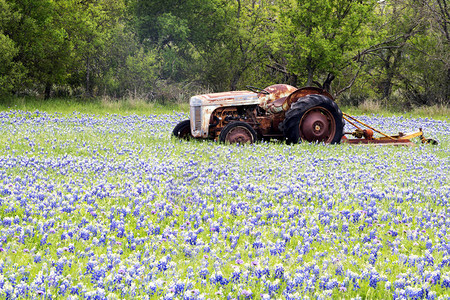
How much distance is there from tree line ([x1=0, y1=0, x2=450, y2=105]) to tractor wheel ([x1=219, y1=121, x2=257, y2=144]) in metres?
14.9

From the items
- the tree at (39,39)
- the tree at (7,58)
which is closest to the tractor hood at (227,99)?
the tree at (7,58)

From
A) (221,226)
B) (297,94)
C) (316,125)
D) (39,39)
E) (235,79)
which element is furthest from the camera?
(235,79)

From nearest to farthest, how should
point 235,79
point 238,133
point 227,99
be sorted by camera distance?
point 238,133
point 227,99
point 235,79

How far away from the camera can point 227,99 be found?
11500 millimetres

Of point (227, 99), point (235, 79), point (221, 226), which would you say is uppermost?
point (235, 79)

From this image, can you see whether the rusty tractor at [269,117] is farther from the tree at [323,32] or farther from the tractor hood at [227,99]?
the tree at [323,32]

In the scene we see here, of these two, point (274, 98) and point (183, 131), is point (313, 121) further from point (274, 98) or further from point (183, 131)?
point (183, 131)

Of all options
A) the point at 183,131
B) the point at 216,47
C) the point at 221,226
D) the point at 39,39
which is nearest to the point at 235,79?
the point at 216,47

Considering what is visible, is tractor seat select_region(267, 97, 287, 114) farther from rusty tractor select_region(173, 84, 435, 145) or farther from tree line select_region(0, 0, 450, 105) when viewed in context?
tree line select_region(0, 0, 450, 105)

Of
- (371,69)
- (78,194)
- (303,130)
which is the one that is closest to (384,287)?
(78,194)

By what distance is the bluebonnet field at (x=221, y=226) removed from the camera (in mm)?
3551

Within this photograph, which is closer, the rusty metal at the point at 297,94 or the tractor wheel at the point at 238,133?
the tractor wheel at the point at 238,133

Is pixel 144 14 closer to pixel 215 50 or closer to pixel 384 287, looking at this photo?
pixel 215 50

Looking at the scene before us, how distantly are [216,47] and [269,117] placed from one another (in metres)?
21.7
